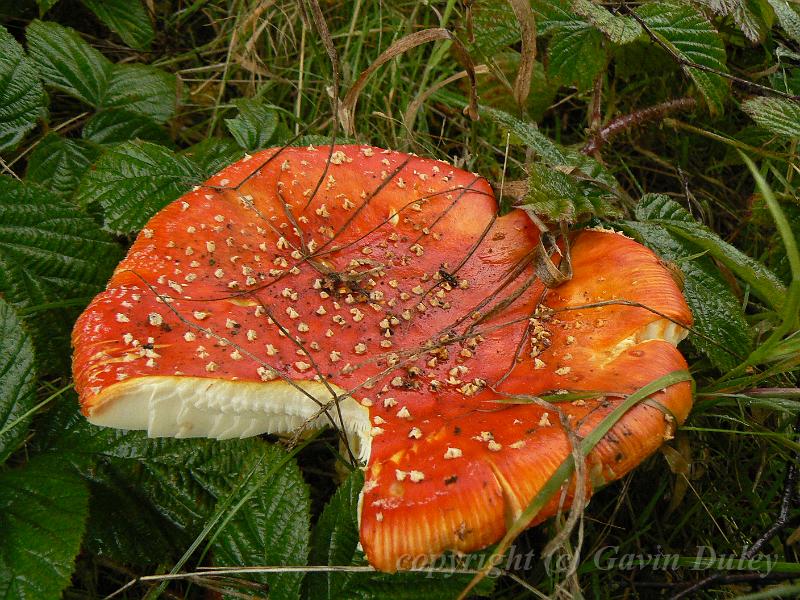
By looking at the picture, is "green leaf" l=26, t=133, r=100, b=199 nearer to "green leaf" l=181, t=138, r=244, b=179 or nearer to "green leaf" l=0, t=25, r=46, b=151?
"green leaf" l=0, t=25, r=46, b=151

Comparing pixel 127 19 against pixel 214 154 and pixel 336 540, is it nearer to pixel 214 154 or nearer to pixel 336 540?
pixel 214 154

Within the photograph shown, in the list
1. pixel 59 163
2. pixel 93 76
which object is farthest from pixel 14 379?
pixel 93 76

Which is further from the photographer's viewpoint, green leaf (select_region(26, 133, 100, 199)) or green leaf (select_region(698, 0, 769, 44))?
green leaf (select_region(26, 133, 100, 199))

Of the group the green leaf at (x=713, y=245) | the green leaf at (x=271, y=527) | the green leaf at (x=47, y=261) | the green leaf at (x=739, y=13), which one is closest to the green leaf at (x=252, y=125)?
the green leaf at (x=47, y=261)

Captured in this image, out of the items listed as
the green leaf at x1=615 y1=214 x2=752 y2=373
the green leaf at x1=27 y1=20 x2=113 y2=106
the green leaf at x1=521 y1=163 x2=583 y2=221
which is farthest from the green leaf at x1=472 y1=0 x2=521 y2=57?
the green leaf at x1=27 y1=20 x2=113 y2=106

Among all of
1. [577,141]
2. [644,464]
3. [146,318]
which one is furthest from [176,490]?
[577,141]

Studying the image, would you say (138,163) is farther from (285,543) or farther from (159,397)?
(285,543)

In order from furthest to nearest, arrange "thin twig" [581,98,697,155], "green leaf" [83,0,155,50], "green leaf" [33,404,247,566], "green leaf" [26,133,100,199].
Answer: "green leaf" [83,0,155,50]
"thin twig" [581,98,697,155]
"green leaf" [26,133,100,199]
"green leaf" [33,404,247,566]
